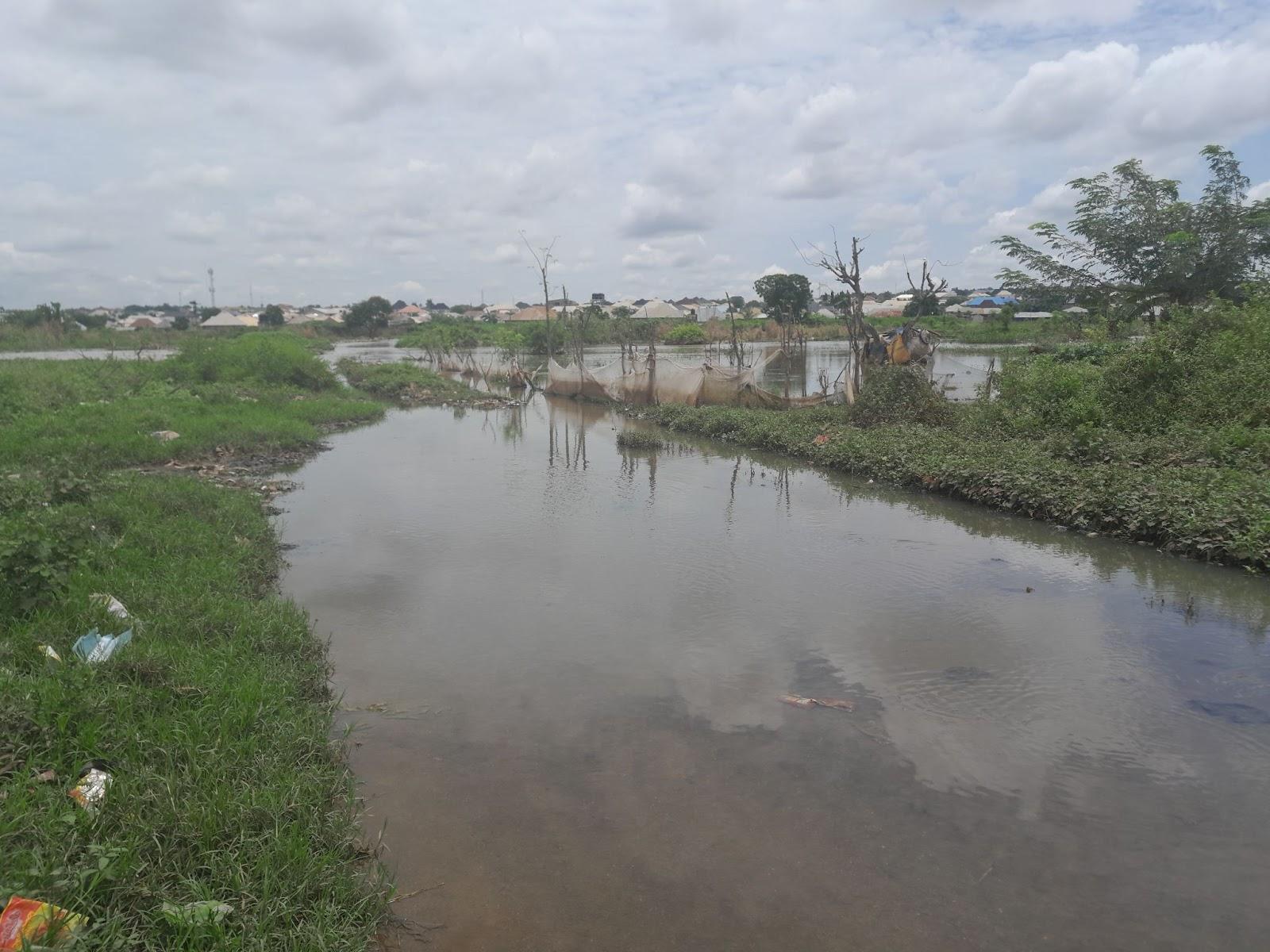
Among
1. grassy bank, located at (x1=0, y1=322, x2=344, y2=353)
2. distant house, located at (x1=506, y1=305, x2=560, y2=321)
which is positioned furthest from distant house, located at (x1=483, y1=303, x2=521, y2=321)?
grassy bank, located at (x1=0, y1=322, x2=344, y2=353)

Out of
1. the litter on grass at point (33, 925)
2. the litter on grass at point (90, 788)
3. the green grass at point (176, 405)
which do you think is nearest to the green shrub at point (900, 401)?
the green grass at point (176, 405)

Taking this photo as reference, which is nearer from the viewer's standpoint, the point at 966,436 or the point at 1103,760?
the point at 1103,760

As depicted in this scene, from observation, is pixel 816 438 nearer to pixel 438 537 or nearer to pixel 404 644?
pixel 438 537

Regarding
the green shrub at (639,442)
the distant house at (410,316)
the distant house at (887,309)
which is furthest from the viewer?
the distant house at (410,316)

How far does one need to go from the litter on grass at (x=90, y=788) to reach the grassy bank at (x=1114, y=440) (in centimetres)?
815

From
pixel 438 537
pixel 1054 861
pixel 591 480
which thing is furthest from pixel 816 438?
pixel 1054 861

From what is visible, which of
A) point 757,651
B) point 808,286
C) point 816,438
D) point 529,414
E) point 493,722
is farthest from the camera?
point 808,286

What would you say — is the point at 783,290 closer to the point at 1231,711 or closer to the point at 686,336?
the point at 686,336

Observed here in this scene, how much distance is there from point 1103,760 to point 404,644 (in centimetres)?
439

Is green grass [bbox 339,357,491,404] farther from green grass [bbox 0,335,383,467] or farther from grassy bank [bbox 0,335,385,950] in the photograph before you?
grassy bank [bbox 0,335,385,950]

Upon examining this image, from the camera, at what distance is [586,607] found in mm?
6582

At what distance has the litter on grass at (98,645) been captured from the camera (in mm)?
4418

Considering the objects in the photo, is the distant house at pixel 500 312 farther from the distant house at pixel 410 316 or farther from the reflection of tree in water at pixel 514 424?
the reflection of tree in water at pixel 514 424

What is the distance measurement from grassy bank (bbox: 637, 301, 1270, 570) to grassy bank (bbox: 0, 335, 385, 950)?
24.4 ft
